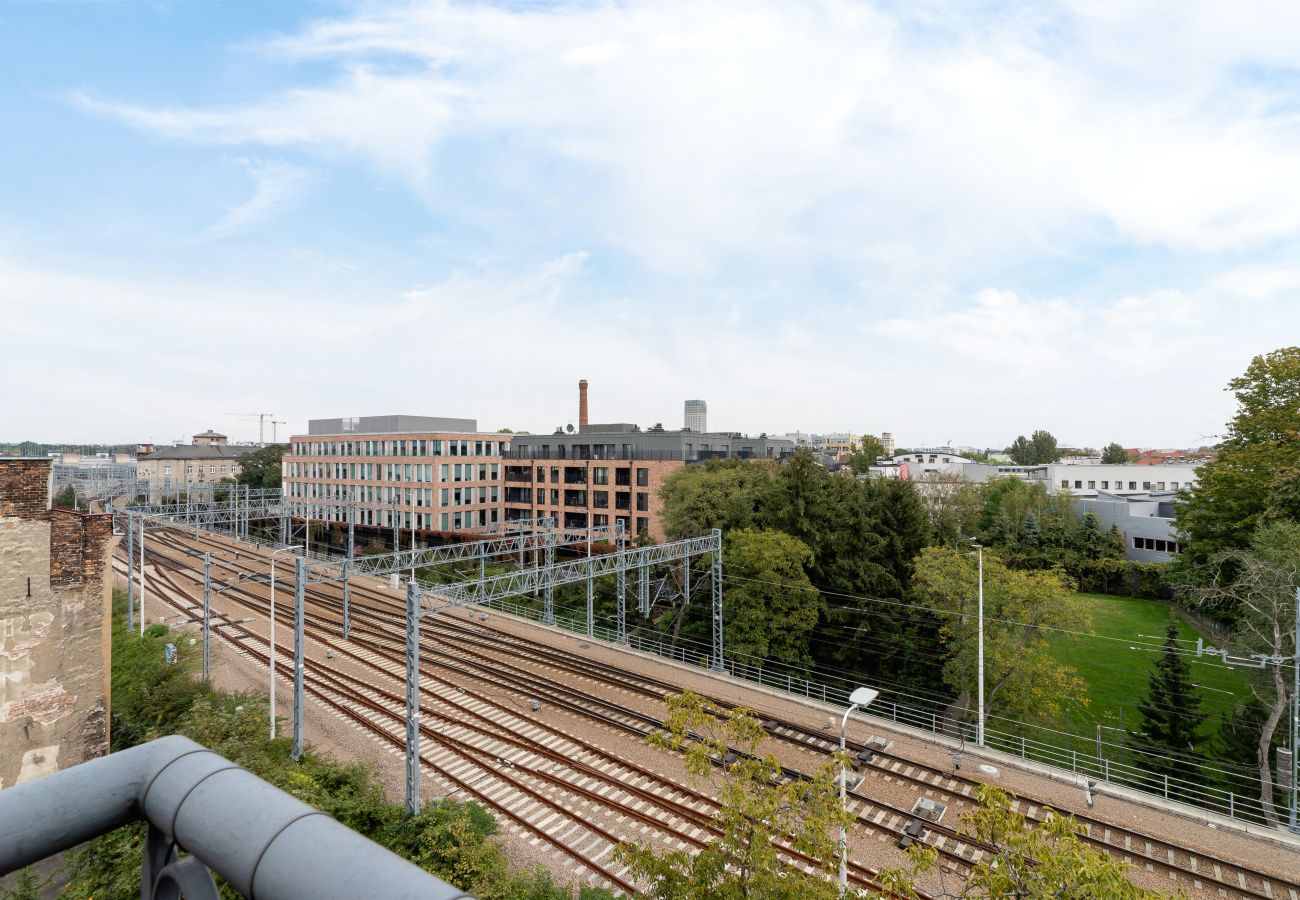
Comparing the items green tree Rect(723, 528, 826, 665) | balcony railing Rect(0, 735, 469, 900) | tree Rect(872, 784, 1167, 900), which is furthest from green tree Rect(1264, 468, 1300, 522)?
balcony railing Rect(0, 735, 469, 900)

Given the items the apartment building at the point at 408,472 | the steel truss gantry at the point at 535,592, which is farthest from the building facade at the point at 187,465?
the steel truss gantry at the point at 535,592

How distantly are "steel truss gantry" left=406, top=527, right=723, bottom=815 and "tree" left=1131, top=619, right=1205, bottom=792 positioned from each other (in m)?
16.5

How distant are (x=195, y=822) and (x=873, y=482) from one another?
40.8 metres

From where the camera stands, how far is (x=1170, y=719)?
80.9 ft

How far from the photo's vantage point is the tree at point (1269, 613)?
1955cm

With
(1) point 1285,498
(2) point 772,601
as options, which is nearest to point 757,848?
(2) point 772,601

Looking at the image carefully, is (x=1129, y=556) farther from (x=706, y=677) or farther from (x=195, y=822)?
(x=195, y=822)

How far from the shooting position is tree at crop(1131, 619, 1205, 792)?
23828 mm

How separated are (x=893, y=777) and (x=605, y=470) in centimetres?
3996

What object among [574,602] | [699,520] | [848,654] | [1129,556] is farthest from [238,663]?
[1129,556]

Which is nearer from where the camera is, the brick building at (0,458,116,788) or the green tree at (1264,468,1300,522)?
the brick building at (0,458,116,788)

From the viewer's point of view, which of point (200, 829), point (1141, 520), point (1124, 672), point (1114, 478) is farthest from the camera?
point (1114, 478)

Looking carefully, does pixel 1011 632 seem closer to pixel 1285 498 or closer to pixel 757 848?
pixel 1285 498

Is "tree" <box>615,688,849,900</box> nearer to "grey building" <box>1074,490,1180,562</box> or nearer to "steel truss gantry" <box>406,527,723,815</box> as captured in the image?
"steel truss gantry" <box>406,527,723,815</box>
